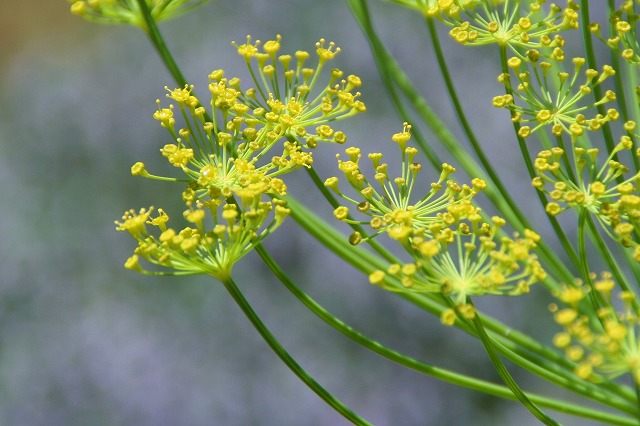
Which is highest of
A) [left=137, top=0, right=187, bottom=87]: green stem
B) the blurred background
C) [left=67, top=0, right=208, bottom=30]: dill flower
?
[left=67, top=0, right=208, bottom=30]: dill flower

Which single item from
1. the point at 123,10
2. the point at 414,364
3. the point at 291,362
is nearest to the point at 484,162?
the point at 414,364

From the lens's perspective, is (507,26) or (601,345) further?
(507,26)

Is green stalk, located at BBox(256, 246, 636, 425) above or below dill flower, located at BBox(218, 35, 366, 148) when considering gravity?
below

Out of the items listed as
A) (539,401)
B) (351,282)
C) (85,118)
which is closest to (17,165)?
(85,118)

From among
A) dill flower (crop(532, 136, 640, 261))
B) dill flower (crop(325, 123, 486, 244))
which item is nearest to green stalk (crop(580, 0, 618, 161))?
dill flower (crop(532, 136, 640, 261))

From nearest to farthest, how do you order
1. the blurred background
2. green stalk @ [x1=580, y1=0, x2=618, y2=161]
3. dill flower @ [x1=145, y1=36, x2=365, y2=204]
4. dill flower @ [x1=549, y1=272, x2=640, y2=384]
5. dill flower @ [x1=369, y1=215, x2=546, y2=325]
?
dill flower @ [x1=549, y1=272, x2=640, y2=384] < dill flower @ [x1=369, y1=215, x2=546, y2=325] < dill flower @ [x1=145, y1=36, x2=365, y2=204] < green stalk @ [x1=580, y1=0, x2=618, y2=161] < the blurred background

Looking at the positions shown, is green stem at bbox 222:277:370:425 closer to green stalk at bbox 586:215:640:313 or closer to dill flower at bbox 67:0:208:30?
green stalk at bbox 586:215:640:313

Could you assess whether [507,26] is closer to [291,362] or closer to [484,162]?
[484,162]

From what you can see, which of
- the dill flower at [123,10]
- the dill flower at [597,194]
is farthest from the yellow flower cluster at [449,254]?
the dill flower at [123,10]

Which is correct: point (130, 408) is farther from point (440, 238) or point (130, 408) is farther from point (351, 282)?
point (440, 238)
